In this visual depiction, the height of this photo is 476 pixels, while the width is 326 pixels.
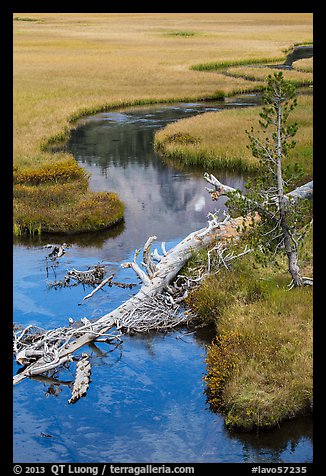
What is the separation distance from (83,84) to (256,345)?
4572 cm

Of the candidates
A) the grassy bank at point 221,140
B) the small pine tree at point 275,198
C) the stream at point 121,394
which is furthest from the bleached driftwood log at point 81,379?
the grassy bank at point 221,140

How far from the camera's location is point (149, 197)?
95.0 feet

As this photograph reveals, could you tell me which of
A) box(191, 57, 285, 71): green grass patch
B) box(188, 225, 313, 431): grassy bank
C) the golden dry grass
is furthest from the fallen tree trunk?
box(191, 57, 285, 71): green grass patch

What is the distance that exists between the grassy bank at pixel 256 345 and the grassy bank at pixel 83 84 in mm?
8628

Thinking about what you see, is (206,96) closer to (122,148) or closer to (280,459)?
(122,148)

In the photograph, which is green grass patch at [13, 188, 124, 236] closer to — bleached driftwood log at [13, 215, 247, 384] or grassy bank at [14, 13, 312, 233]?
grassy bank at [14, 13, 312, 233]

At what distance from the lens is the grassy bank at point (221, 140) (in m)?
32.7

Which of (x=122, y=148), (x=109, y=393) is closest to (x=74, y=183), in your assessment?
(x=122, y=148)

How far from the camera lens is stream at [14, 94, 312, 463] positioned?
11.9 metres

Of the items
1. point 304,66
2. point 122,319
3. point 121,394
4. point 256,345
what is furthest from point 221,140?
point 304,66

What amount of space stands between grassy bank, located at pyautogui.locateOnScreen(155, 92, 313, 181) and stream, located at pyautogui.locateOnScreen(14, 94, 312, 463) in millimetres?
8227

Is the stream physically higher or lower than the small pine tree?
lower
